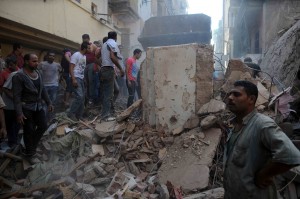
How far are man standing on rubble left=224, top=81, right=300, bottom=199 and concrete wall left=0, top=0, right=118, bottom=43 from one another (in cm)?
769

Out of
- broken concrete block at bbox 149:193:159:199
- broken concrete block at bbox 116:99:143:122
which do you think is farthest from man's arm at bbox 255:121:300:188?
broken concrete block at bbox 116:99:143:122

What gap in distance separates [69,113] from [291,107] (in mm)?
4559

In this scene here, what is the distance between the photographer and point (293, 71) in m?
7.50

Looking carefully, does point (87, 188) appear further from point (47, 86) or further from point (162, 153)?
point (47, 86)

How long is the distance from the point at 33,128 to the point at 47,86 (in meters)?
2.32

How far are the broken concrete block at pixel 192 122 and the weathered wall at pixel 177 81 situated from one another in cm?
9

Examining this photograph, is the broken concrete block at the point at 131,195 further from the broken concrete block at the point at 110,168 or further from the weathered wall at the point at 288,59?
the weathered wall at the point at 288,59

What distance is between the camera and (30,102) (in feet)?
16.6

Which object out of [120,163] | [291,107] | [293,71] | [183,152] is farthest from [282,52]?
[120,163]

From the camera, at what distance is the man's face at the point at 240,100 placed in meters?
2.45

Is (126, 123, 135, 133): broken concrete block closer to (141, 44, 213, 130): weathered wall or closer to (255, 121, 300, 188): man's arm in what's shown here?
(141, 44, 213, 130): weathered wall

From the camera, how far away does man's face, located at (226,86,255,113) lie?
245cm

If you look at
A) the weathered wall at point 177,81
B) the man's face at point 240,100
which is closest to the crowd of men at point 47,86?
the weathered wall at point 177,81

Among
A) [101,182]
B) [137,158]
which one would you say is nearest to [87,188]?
[101,182]
